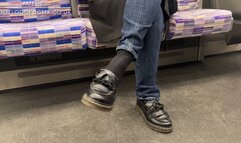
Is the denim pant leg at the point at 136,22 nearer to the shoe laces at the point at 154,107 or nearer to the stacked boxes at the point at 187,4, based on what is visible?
the shoe laces at the point at 154,107

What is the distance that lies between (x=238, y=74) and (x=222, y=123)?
0.66 meters

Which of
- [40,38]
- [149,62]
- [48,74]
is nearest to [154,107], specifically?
[149,62]

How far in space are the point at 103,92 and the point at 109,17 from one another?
1.41 ft

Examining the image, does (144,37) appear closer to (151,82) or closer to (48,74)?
(151,82)

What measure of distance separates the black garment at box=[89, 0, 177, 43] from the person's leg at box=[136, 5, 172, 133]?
0.14 m

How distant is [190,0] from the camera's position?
171 cm

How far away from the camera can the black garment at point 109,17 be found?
116cm

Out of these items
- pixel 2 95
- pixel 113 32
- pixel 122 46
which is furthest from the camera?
pixel 2 95

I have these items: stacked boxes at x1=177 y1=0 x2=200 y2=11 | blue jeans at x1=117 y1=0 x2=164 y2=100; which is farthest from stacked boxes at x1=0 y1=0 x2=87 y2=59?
stacked boxes at x1=177 y1=0 x2=200 y2=11

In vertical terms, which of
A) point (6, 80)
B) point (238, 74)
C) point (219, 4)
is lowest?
point (238, 74)

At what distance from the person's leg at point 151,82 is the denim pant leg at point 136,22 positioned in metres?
0.10

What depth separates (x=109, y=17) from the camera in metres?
1.20

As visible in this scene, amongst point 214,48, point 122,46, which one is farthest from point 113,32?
point 214,48

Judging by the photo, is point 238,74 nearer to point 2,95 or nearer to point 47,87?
point 47,87
